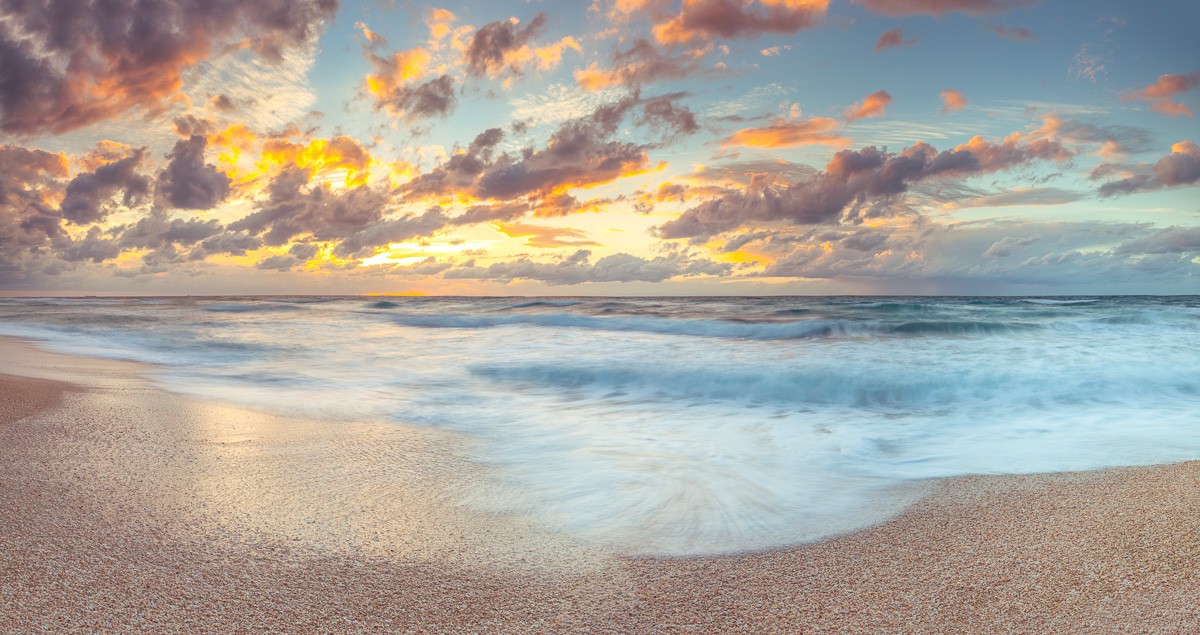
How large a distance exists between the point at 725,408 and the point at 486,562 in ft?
15.1

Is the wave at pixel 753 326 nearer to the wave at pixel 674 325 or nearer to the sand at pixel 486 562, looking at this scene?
the wave at pixel 674 325

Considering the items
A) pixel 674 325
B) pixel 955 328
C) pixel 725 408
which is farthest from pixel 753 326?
pixel 725 408

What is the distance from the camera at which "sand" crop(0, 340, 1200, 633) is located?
1.87 metres

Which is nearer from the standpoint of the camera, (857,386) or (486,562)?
(486,562)

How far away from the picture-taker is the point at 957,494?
3268 mm

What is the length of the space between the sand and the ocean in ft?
0.99

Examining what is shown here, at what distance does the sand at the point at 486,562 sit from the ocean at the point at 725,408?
0.30 metres

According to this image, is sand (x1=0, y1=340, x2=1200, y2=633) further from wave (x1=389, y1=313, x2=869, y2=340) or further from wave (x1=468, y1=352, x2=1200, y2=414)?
wave (x1=389, y1=313, x2=869, y2=340)

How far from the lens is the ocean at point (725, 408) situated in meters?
3.21

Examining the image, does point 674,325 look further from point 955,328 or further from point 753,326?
point 955,328

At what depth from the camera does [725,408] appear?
6.58 metres

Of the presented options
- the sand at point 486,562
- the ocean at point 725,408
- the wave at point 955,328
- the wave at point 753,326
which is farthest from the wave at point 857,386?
the wave at point 955,328

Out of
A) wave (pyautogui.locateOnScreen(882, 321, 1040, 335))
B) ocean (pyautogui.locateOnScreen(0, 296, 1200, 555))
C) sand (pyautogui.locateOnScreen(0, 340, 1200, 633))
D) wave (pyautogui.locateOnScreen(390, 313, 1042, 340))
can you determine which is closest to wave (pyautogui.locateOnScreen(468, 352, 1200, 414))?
ocean (pyautogui.locateOnScreen(0, 296, 1200, 555))

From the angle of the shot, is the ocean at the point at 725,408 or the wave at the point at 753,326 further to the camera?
the wave at the point at 753,326
